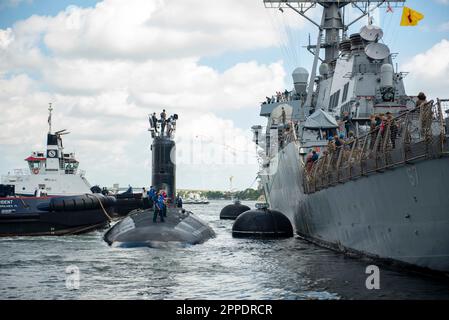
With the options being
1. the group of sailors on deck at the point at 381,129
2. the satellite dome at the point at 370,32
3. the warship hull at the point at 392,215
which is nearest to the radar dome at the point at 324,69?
the satellite dome at the point at 370,32

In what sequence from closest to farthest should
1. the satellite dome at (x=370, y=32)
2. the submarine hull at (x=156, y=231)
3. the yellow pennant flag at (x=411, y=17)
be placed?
1. the yellow pennant flag at (x=411, y=17)
2. the submarine hull at (x=156, y=231)
3. the satellite dome at (x=370, y=32)

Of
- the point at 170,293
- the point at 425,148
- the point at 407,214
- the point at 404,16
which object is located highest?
the point at 404,16

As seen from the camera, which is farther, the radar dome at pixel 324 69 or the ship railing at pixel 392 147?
A: the radar dome at pixel 324 69

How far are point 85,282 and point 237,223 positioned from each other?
19.5 meters

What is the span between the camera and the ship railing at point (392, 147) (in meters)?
16.8

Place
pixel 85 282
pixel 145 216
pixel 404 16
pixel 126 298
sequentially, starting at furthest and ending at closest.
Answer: pixel 145 216 < pixel 404 16 < pixel 85 282 < pixel 126 298

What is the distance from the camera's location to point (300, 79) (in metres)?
54.0

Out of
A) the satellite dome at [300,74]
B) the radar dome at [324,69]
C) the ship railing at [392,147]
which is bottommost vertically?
the ship railing at [392,147]

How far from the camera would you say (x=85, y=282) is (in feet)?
60.1

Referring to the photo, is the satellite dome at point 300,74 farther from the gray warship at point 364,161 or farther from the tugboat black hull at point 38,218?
the tugboat black hull at point 38,218

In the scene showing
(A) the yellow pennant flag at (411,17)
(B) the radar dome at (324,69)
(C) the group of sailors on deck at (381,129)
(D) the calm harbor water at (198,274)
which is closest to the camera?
(D) the calm harbor water at (198,274)

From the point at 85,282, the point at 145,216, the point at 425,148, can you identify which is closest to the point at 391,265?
the point at 425,148

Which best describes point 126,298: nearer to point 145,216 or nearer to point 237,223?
point 145,216

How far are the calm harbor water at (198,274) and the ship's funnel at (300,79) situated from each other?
26766 mm
